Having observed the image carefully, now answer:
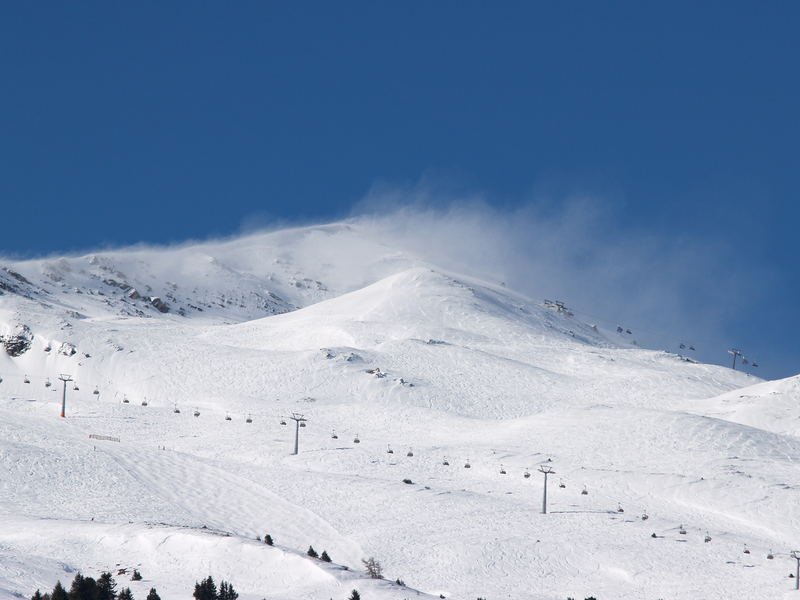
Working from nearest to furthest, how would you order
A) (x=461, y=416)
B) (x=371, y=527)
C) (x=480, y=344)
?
(x=371, y=527) < (x=461, y=416) < (x=480, y=344)

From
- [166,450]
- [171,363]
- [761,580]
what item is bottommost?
[761,580]

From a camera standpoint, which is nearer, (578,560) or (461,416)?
(578,560)

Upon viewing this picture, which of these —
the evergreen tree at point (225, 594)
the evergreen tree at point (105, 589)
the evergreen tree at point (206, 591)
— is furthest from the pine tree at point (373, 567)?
the evergreen tree at point (105, 589)

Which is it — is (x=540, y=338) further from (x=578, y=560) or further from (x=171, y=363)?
(x=578, y=560)

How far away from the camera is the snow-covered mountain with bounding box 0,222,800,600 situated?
44562 millimetres

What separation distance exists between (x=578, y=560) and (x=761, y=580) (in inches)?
333

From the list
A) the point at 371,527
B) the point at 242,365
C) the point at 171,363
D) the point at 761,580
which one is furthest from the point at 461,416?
the point at 761,580

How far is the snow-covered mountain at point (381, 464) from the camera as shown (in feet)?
146

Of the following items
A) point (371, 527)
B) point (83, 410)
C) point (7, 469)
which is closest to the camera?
point (371, 527)

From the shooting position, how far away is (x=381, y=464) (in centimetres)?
6656

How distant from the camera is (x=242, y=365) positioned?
341 feet

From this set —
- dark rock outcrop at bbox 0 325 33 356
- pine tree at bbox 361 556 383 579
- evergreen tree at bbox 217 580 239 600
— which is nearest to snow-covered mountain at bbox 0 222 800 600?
dark rock outcrop at bbox 0 325 33 356

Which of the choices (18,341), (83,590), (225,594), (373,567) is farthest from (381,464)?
(18,341)

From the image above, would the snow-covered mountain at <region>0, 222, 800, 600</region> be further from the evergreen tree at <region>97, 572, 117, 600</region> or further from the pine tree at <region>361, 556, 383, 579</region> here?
the evergreen tree at <region>97, 572, 117, 600</region>
